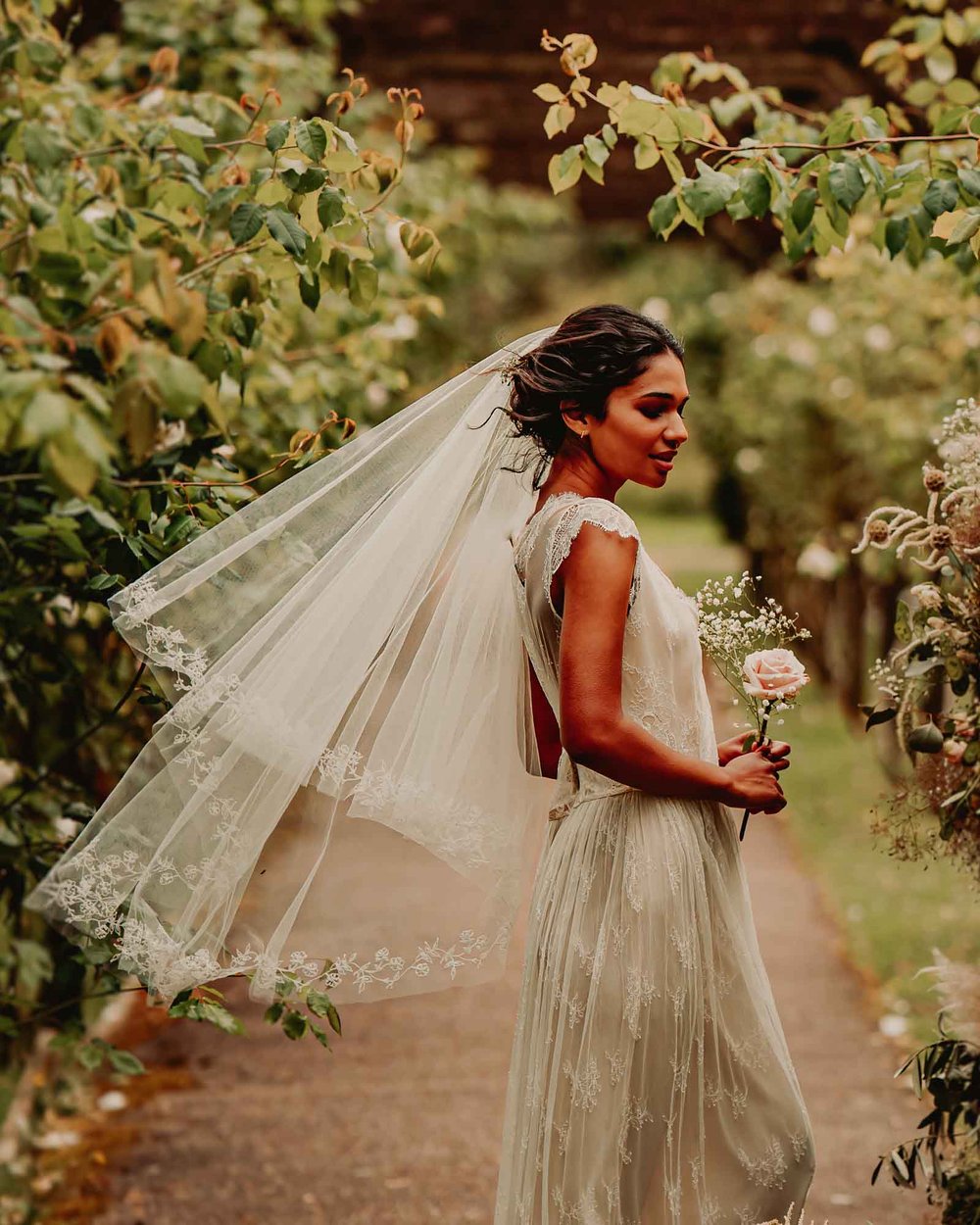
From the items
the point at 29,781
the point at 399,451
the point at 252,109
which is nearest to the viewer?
the point at 399,451

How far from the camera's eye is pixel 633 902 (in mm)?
2479

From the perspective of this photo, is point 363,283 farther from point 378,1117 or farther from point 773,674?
point 378,1117

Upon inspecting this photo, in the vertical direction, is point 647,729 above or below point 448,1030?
above

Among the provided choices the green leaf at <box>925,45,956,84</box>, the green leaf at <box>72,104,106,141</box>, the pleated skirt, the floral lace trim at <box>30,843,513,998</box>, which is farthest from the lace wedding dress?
the green leaf at <box>925,45,956,84</box>

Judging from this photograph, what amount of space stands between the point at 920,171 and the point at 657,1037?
1.79m

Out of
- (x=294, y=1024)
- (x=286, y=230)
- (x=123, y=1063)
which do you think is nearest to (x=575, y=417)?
(x=286, y=230)

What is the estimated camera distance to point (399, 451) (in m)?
2.83

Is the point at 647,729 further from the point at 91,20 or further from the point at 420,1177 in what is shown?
the point at 91,20

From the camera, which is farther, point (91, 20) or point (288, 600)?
point (91, 20)

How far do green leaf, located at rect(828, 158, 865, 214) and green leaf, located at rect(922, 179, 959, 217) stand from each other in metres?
0.12

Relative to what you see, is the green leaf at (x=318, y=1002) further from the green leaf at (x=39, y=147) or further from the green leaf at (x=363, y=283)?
the green leaf at (x=39, y=147)

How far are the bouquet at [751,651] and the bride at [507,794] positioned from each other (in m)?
0.06

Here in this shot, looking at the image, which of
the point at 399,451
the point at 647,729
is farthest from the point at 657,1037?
the point at 399,451

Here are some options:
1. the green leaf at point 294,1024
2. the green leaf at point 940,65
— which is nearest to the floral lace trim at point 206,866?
the green leaf at point 294,1024
